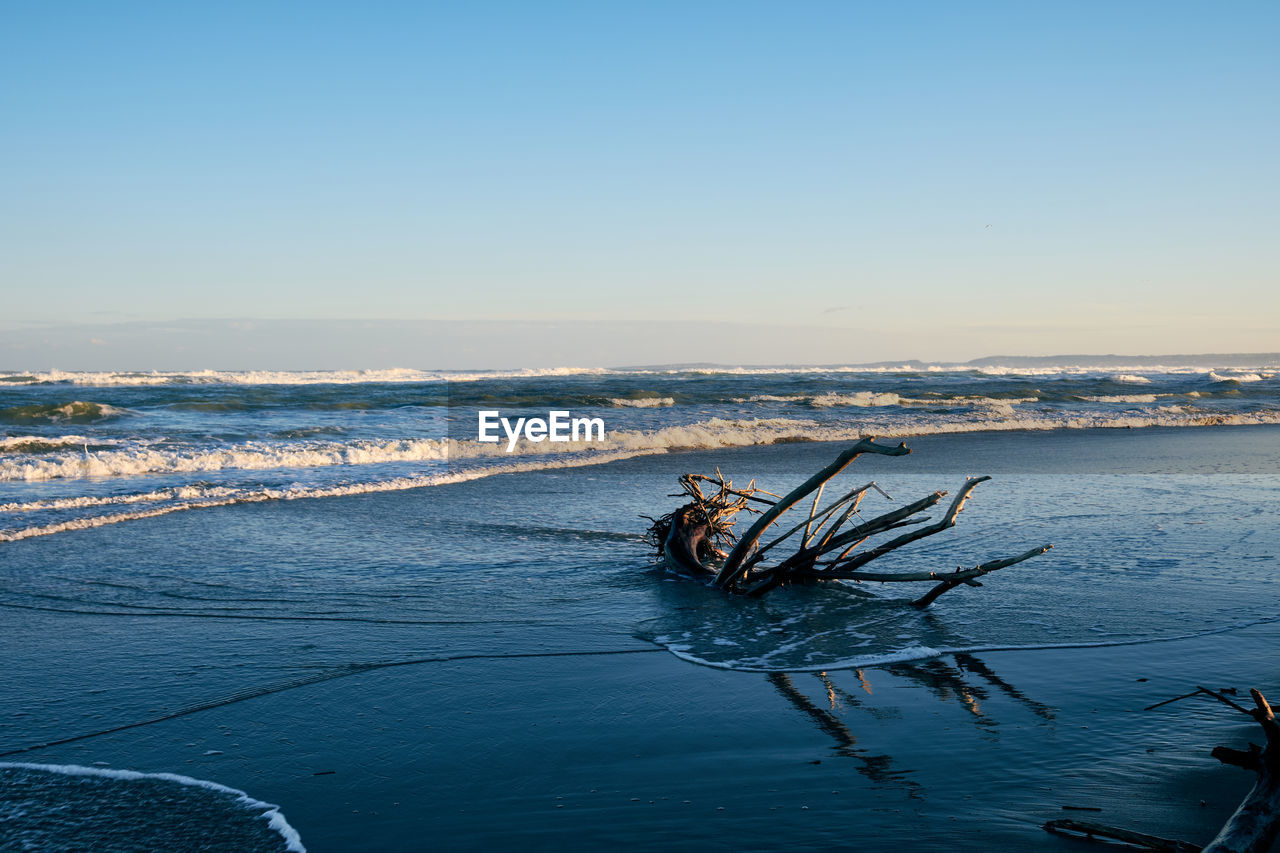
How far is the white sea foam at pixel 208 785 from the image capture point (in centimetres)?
299

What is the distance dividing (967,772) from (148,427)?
2463 cm

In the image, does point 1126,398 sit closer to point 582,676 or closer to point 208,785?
point 582,676

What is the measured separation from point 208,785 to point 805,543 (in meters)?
4.19

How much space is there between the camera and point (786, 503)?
5.83 m

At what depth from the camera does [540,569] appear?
7391 mm

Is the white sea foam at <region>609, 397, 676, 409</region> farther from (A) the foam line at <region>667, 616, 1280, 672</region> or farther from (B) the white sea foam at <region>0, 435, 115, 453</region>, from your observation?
(A) the foam line at <region>667, 616, 1280, 672</region>

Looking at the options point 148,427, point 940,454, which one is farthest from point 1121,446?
point 148,427

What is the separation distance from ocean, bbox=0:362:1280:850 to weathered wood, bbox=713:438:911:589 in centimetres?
20

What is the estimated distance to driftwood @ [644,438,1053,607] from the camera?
5.54m

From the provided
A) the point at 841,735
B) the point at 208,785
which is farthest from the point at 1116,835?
the point at 208,785

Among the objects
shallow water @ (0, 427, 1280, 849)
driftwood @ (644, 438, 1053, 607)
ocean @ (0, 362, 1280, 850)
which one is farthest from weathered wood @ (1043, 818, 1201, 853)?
driftwood @ (644, 438, 1053, 607)

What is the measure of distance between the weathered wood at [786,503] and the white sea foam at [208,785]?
3269 millimetres

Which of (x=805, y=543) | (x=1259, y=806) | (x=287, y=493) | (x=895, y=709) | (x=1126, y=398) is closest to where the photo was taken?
(x=1259, y=806)

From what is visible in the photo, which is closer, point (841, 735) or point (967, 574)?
point (841, 735)
